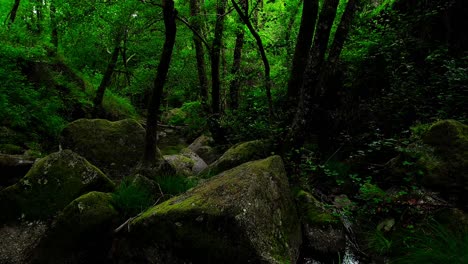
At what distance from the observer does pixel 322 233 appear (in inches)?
192

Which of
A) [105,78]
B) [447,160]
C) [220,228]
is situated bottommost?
[220,228]

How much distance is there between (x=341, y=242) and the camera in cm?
484

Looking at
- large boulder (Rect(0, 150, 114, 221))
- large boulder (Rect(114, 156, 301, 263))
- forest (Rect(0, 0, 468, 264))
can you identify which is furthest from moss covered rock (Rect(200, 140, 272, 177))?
large boulder (Rect(114, 156, 301, 263))

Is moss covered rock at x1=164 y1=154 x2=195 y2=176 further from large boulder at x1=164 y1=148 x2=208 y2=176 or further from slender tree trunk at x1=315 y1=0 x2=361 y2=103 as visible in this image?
slender tree trunk at x1=315 y1=0 x2=361 y2=103

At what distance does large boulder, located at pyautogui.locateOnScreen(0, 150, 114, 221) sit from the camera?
482cm

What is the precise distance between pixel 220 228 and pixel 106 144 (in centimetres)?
531

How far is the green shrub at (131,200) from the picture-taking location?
5035 mm

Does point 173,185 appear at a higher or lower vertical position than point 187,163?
higher

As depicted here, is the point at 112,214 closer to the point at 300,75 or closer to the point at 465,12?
the point at 300,75

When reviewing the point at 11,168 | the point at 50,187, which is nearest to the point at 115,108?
the point at 11,168

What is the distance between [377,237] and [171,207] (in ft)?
10.1

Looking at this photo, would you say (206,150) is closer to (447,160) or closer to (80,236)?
(80,236)

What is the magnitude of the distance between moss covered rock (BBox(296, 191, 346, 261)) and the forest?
0.8 inches

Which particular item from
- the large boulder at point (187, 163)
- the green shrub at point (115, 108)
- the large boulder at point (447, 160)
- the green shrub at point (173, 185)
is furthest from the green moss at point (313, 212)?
the green shrub at point (115, 108)
